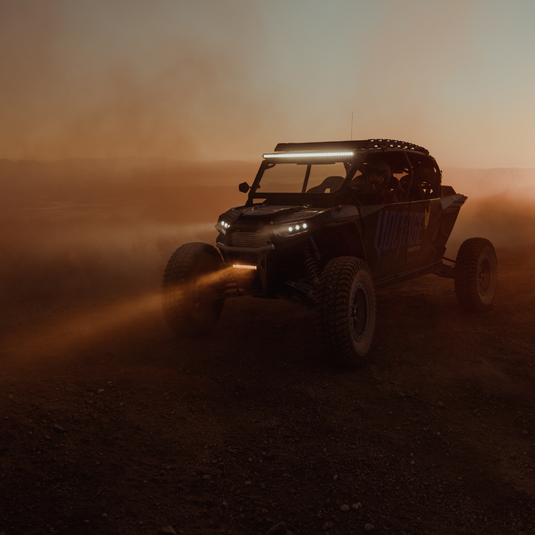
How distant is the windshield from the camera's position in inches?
237

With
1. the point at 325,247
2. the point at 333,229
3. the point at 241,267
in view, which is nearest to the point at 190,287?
the point at 241,267

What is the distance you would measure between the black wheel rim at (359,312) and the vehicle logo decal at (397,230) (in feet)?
3.10

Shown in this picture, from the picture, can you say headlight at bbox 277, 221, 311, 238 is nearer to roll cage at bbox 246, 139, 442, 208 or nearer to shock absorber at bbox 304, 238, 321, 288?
shock absorber at bbox 304, 238, 321, 288

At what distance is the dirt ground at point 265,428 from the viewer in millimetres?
2945

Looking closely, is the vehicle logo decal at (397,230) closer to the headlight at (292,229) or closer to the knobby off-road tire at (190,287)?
the headlight at (292,229)

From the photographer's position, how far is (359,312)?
17.8ft

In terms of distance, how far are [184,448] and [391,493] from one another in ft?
4.95

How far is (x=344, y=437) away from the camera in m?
3.87

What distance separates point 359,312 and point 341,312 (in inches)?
25.2

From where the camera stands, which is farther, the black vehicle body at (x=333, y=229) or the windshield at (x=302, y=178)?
the windshield at (x=302, y=178)

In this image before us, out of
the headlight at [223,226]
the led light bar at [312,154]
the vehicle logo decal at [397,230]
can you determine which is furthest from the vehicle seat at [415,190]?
the headlight at [223,226]

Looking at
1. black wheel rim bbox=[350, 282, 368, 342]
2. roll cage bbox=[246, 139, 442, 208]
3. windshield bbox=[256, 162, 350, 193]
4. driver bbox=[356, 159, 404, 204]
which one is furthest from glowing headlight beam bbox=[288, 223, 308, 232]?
driver bbox=[356, 159, 404, 204]

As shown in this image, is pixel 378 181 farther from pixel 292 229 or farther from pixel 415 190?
pixel 292 229

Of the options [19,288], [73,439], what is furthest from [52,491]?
[19,288]
